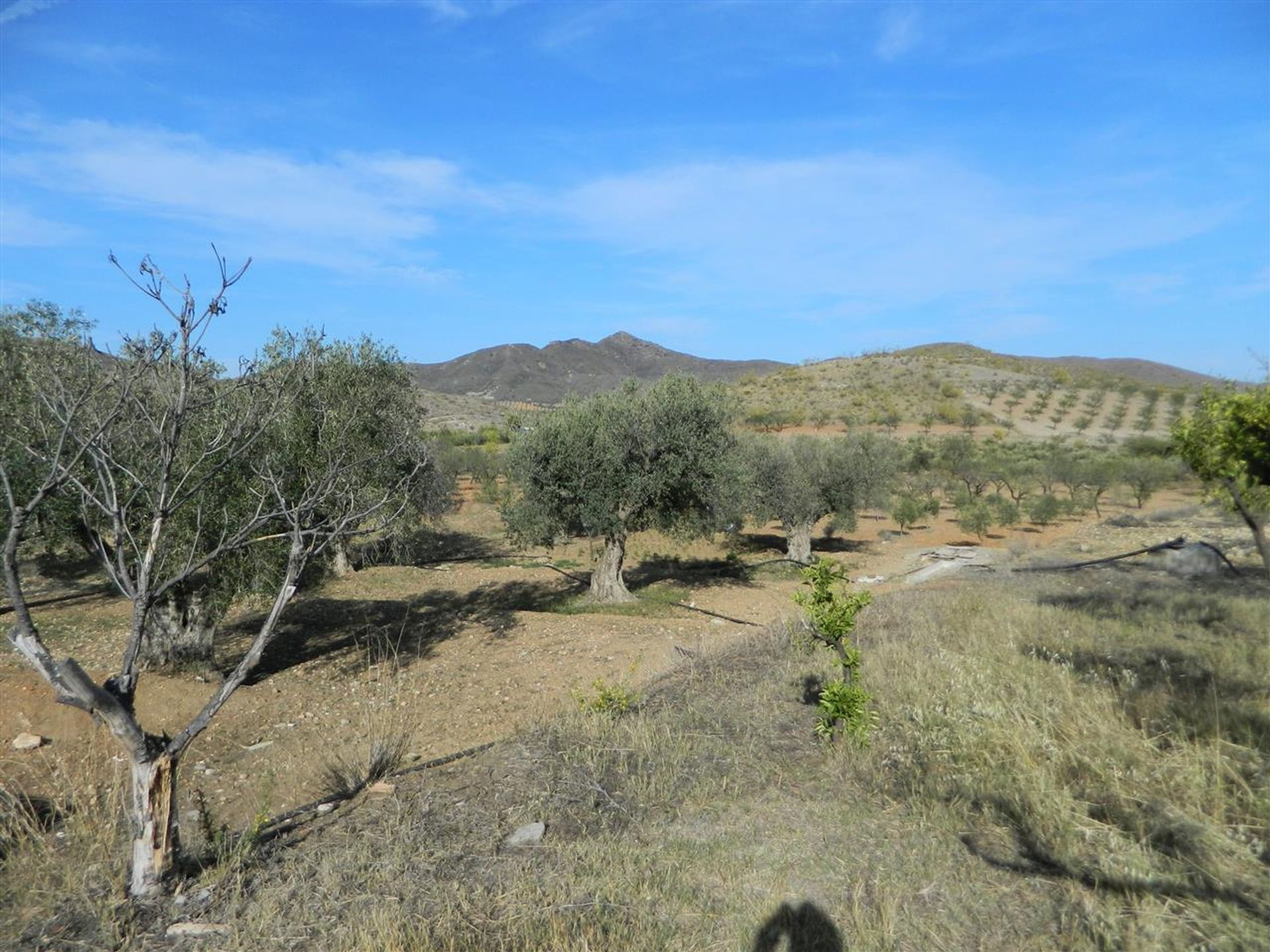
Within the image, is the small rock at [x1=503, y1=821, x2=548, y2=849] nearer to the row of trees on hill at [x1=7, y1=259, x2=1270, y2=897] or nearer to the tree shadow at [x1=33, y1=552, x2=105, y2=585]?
the row of trees on hill at [x1=7, y1=259, x2=1270, y2=897]

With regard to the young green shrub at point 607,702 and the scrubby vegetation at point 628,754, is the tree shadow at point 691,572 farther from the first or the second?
the young green shrub at point 607,702

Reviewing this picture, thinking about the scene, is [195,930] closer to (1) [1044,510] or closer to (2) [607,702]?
(2) [607,702]

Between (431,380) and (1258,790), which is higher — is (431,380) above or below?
above

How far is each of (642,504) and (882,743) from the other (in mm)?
11317

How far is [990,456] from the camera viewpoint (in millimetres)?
43156

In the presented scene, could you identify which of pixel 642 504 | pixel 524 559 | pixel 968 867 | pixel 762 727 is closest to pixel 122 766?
pixel 762 727

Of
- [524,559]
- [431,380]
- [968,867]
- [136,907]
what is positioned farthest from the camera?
[431,380]

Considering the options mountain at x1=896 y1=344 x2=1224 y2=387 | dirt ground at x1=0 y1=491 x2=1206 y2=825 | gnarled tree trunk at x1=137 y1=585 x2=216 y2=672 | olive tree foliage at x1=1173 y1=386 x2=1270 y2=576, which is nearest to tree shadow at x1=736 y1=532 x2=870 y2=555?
dirt ground at x1=0 y1=491 x2=1206 y2=825

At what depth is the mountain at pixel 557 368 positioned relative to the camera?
91.2 m

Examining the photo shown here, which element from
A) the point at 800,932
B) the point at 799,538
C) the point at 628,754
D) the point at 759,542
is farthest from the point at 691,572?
the point at 800,932

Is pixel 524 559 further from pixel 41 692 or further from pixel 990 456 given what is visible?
pixel 990 456

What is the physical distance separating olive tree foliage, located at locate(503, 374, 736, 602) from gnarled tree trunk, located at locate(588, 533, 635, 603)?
0.8 inches

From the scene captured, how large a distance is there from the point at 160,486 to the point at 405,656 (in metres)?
9.08

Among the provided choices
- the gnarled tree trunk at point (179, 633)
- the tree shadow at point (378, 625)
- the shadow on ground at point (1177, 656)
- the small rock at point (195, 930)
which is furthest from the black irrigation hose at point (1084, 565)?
the small rock at point (195, 930)
